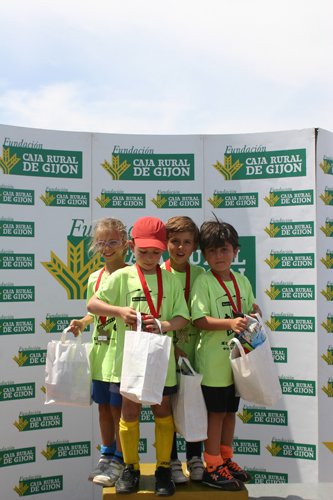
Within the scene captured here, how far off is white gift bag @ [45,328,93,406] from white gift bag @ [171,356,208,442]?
53 cm

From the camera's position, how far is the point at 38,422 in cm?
342

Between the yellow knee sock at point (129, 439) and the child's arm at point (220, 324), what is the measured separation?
1.94 ft

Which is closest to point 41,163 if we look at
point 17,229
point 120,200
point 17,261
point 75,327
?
point 17,229

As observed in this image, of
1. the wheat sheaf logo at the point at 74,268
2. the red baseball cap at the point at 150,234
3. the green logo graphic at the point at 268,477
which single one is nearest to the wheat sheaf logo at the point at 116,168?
the wheat sheaf logo at the point at 74,268

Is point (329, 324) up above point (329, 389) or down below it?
above

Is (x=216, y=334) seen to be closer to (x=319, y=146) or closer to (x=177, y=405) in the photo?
(x=177, y=405)

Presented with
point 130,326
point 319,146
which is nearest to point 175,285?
point 130,326

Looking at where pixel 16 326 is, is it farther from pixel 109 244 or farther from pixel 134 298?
pixel 134 298

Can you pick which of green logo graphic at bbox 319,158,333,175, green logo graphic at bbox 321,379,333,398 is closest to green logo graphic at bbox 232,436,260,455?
green logo graphic at bbox 321,379,333,398

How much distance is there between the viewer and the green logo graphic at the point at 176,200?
11.9 feet

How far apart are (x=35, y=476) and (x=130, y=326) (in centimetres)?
215

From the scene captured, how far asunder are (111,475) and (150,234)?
1285 millimetres

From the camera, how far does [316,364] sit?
3490 mm

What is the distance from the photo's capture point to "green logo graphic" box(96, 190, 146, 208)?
3594 mm
